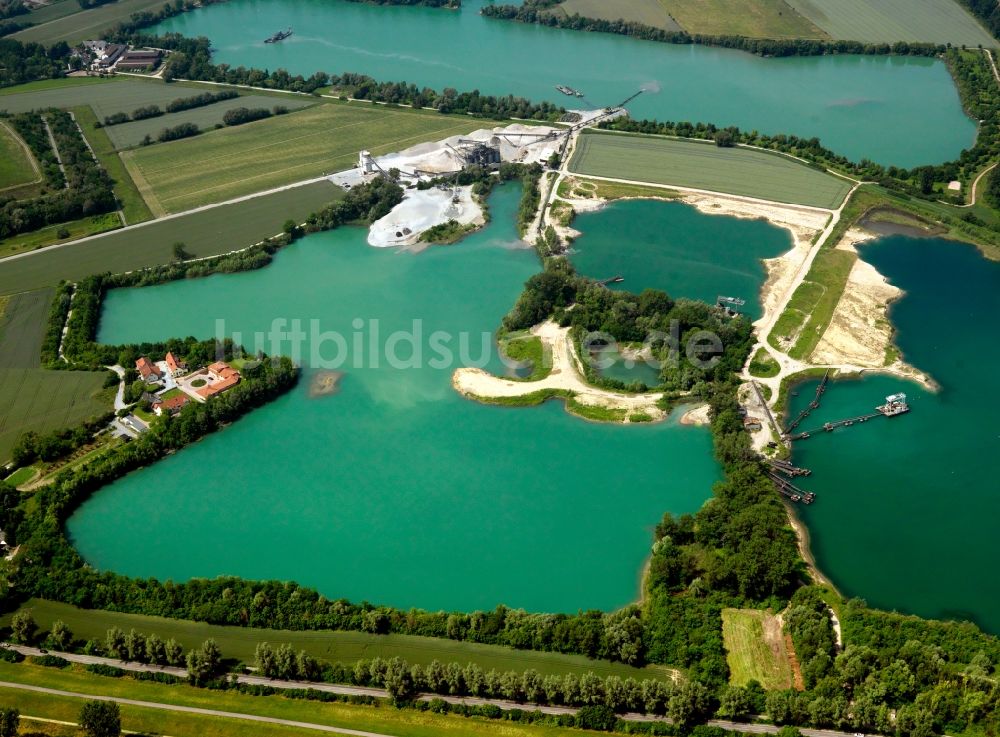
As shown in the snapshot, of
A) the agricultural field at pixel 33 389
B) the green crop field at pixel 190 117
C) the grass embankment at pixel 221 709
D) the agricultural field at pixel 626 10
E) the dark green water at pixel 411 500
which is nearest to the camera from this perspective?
the grass embankment at pixel 221 709

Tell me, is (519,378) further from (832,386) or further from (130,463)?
(130,463)

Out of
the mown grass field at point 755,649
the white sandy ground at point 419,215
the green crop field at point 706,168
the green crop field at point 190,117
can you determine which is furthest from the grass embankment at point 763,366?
the green crop field at point 190,117

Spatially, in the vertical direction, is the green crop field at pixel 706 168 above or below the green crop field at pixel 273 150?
above

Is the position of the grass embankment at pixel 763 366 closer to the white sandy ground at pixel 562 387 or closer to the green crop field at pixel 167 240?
the white sandy ground at pixel 562 387

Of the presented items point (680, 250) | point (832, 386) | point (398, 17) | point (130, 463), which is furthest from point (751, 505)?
point (398, 17)

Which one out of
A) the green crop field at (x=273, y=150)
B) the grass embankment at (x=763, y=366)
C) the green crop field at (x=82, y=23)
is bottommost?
the grass embankment at (x=763, y=366)

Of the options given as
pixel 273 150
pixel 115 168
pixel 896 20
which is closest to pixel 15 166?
pixel 115 168
